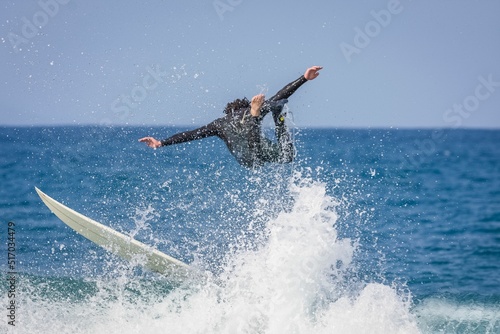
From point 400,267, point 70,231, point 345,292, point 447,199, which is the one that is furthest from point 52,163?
point 345,292

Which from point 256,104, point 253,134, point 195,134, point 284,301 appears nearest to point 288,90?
point 256,104

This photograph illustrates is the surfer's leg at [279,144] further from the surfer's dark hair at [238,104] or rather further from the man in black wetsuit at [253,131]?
the surfer's dark hair at [238,104]

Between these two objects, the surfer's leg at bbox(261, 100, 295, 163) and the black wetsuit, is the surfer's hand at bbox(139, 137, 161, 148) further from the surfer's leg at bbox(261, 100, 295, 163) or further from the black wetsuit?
the surfer's leg at bbox(261, 100, 295, 163)

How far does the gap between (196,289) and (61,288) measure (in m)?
2.44

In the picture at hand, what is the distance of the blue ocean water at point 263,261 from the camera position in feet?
27.3

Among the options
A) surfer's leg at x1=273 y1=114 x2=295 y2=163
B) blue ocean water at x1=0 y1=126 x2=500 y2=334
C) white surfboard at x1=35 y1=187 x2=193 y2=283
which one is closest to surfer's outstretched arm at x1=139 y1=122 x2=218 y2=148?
surfer's leg at x1=273 y1=114 x2=295 y2=163

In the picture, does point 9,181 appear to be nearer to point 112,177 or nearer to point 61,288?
point 112,177

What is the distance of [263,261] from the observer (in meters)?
8.42

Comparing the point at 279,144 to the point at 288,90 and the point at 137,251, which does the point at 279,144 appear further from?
the point at 137,251

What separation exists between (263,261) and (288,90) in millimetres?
2068

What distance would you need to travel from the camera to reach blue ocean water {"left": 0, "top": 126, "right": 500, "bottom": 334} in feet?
27.3

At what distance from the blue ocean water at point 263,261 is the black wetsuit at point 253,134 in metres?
0.50

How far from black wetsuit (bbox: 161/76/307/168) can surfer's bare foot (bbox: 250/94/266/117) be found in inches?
4.3

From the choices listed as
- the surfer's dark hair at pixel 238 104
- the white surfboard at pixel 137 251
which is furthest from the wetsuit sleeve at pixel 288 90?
the white surfboard at pixel 137 251
